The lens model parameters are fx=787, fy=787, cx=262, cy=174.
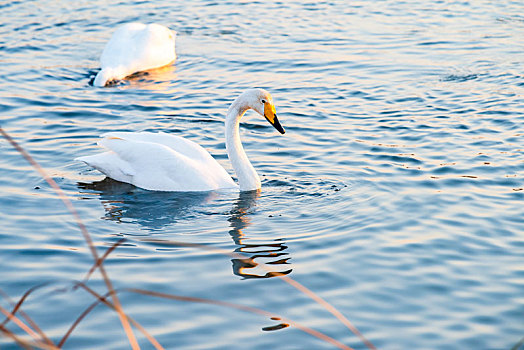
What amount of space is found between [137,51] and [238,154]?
5.86 m

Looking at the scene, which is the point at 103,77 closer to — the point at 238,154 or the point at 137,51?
the point at 137,51

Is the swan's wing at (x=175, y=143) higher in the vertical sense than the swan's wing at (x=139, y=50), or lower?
lower

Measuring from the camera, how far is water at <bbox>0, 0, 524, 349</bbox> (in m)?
5.88

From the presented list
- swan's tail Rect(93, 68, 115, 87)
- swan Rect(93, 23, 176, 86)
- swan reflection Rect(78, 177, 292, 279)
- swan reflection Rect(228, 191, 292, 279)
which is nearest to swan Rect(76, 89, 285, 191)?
swan reflection Rect(78, 177, 292, 279)

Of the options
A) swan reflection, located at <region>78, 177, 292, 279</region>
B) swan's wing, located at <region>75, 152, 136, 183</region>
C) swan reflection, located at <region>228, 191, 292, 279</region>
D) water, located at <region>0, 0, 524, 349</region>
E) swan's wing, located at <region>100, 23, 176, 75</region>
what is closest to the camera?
water, located at <region>0, 0, 524, 349</region>

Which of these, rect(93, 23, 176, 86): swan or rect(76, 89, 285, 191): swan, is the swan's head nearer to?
rect(76, 89, 285, 191): swan

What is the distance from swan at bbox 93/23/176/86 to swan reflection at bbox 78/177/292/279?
189 inches

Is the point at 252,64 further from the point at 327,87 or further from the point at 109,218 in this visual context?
the point at 109,218

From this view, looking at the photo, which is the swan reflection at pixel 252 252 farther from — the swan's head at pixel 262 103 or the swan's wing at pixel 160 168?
the swan's head at pixel 262 103

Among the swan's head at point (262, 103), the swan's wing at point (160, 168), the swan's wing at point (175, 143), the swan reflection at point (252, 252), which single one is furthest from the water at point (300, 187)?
the swan's head at point (262, 103)

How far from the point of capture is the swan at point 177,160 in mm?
8609

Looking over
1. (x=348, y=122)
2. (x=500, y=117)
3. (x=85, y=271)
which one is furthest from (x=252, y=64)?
(x=85, y=271)

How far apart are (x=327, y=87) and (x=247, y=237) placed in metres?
5.70

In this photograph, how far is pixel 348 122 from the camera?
430 inches
